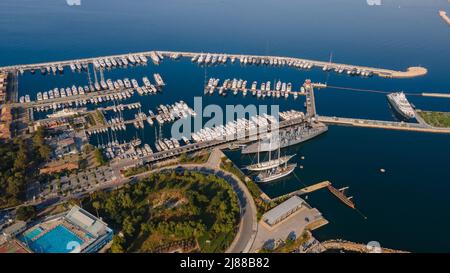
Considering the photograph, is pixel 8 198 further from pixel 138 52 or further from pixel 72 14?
pixel 72 14

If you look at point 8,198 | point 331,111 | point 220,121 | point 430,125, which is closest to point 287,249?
point 220,121

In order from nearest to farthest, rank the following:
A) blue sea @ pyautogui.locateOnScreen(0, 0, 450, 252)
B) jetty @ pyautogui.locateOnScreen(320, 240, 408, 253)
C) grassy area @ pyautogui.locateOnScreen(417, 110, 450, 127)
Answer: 1. jetty @ pyautogui.locateOnScreen(320, 240, 408, 253)
2. blue sea @ pyautogui.locateOnScreen(0, 0, 450, 252)
3. grassy area @ pyautogui.locateOnScreen(417, 110, 450, 127)

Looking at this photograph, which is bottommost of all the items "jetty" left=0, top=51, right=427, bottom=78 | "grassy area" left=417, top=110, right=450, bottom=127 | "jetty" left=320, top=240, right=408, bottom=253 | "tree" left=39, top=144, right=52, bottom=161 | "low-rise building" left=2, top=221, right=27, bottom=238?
"jetty" left=320, top=240, right=408, bottom=253

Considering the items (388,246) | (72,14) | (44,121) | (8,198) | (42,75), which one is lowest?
(388,246)

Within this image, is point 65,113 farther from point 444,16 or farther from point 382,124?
point 444,16

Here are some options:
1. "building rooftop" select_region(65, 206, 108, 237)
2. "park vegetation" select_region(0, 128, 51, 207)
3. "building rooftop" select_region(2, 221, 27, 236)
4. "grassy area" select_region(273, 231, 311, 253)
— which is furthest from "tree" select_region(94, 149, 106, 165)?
"grassy area" select_region(273, 231, 311, 253)

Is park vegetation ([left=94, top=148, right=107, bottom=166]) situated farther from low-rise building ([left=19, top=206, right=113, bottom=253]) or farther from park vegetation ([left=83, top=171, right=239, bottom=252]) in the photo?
low-rise building ([left=19, top=206, right=113, bottom=253])

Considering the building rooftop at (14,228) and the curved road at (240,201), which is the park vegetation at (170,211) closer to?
the curved road at (240,201)
